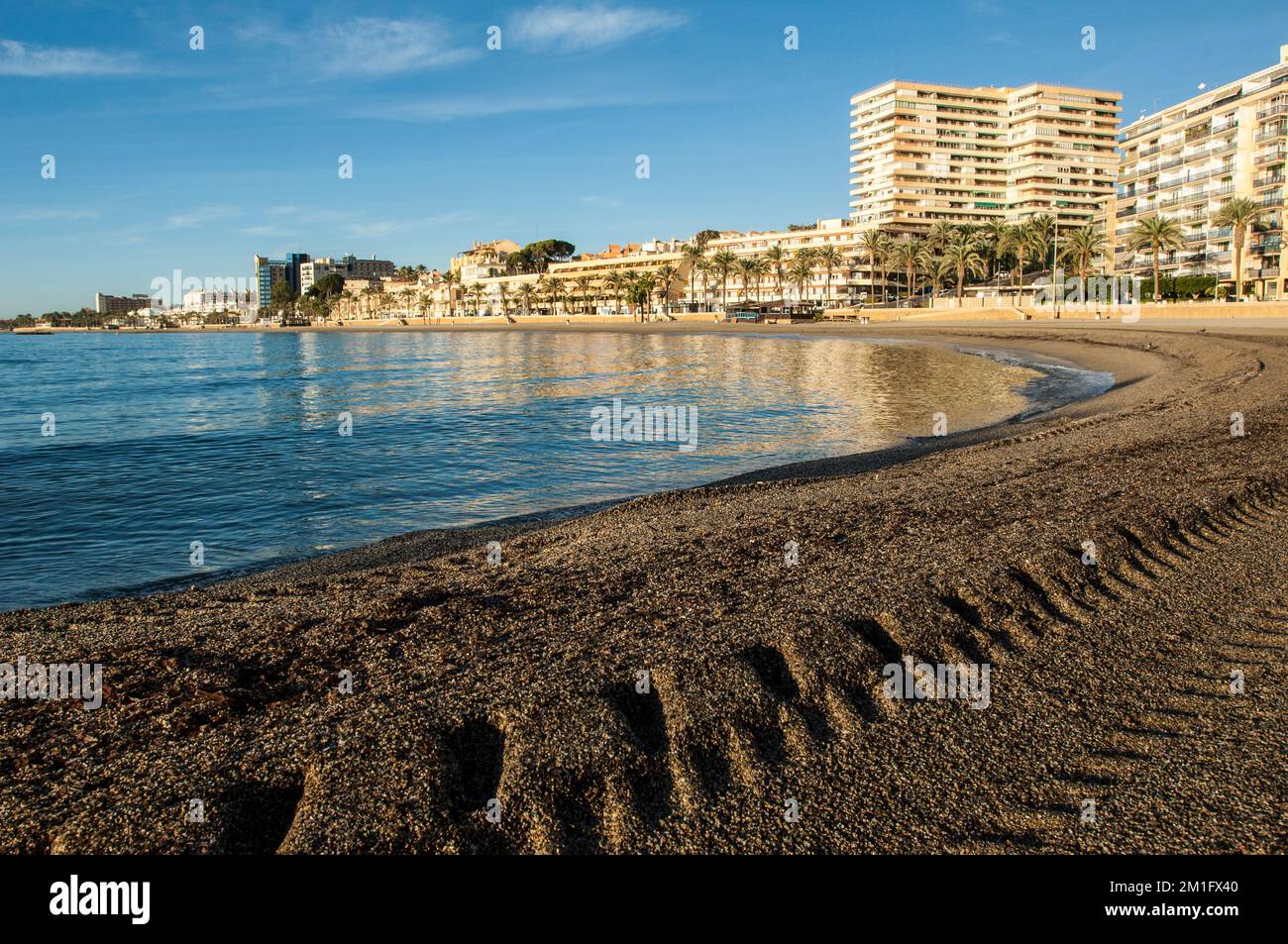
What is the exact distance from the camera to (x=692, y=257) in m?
170

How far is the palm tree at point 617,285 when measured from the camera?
175 meters

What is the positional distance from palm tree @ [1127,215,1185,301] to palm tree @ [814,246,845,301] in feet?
169

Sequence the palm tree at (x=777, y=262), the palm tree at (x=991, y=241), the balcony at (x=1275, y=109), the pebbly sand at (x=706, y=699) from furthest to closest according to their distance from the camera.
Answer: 1. the palm tree at (x=777, y=262)
2. the palm tree at (x=991, y=241)
3. the balcony at (x=1275, y=109)
4. the pebbly sand at (x=706, y=699)

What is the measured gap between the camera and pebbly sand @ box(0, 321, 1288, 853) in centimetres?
446

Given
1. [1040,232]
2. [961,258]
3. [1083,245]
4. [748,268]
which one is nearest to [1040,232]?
[1040,232]

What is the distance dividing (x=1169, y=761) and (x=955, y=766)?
1.22 meters

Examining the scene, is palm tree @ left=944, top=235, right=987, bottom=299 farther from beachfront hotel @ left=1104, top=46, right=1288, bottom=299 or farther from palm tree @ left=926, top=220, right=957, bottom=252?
beachfront hotel @ left=1104, top=46, right=1288, bottom=299

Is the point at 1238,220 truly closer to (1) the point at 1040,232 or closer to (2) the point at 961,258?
(1) the point at 1040,232

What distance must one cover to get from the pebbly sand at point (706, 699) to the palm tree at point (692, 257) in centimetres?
15947

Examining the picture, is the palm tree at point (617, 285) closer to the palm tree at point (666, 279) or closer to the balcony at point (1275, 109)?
the palm tree at point (666, 279)

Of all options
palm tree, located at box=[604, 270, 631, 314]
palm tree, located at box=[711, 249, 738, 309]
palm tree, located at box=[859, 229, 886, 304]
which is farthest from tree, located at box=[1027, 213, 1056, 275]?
palm tree, located at box=[604, 270, 631, 314]

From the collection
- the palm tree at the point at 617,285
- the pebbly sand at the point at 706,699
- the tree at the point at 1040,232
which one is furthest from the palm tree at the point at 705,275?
the pebbly sand at the point at 706,699
